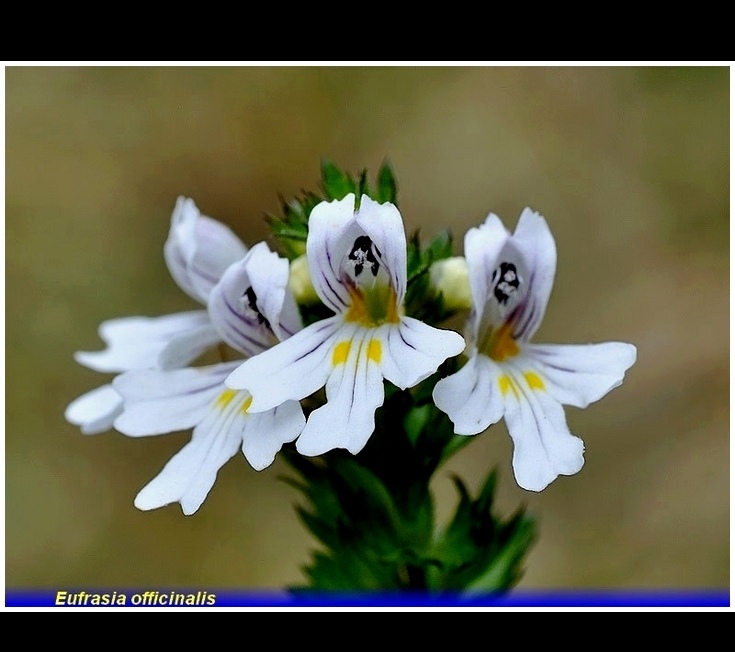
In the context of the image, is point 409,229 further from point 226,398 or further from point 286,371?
point 286,371

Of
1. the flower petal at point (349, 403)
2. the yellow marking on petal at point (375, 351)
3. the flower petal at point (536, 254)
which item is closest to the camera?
the flower petal at point (349, 403)

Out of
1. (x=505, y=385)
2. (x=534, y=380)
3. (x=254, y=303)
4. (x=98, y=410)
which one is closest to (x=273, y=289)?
(x=254, y=303)

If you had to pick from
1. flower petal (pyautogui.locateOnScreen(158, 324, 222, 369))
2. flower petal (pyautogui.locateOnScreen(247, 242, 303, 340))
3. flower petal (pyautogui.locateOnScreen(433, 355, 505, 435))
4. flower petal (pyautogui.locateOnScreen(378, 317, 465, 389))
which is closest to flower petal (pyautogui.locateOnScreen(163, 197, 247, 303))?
flower petal (pyautogui.locateOnScreen(158, 324, 222, 369))

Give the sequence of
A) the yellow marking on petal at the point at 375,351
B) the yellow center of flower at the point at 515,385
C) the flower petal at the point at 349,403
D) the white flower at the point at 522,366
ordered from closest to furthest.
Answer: the flower petal at the point at 349,403
the white flower at the point at 522,366
the yellow marking on petal at the point at 375,351
the yellow center of flower at the point at 515,385

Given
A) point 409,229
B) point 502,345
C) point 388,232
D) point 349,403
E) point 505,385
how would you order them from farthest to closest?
point 409,229 → point 502,345 → point 505,385 → point 388,232 → point 349,403

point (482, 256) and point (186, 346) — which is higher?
point (482, 256)

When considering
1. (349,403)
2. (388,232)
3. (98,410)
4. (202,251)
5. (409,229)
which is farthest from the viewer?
(409,229)

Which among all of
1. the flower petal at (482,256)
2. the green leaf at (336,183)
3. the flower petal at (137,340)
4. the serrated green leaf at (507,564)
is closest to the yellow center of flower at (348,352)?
the flower petal at (482,256)

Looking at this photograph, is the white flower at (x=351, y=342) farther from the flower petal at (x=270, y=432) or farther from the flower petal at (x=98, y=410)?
the flower petal at (x=98, y=410)

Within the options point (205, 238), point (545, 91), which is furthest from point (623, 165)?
point (205, 238)
